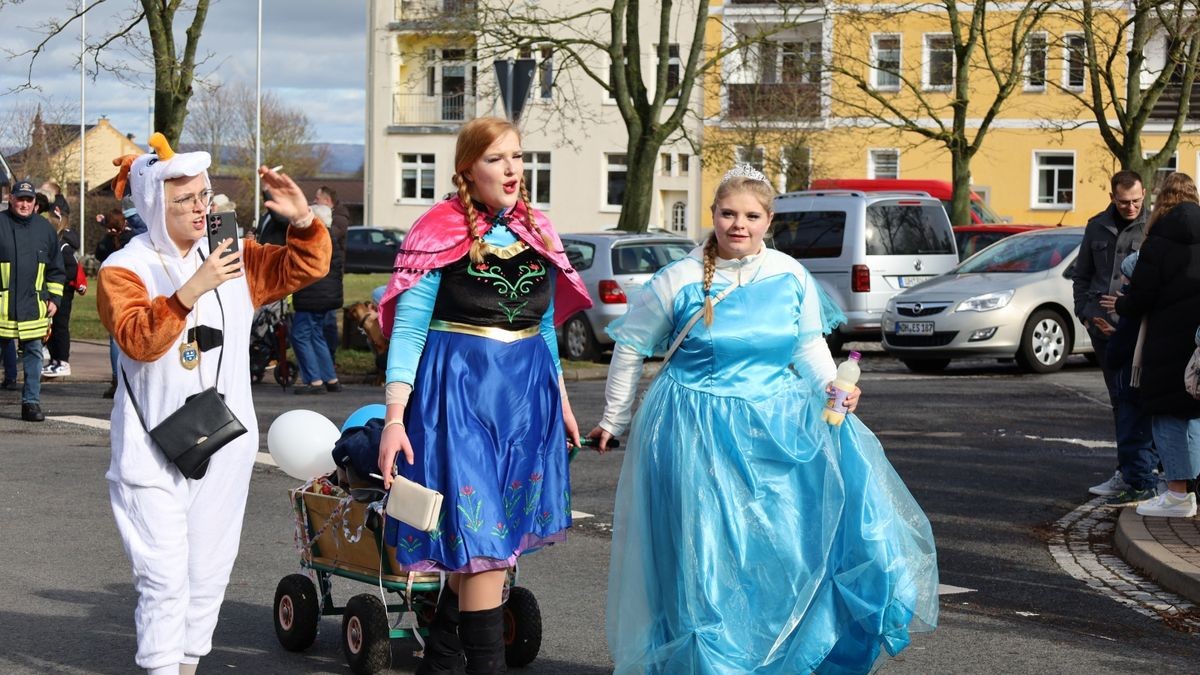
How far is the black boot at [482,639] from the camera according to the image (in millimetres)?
5449

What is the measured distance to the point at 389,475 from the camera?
5.21m

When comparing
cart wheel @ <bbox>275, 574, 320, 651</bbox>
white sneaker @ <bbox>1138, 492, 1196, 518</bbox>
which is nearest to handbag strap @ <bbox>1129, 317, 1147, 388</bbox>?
white sneaker @ <bbox>1138, 492, 1196, 518</bbox>

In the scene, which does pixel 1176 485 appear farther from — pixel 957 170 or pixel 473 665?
pixel 957 170

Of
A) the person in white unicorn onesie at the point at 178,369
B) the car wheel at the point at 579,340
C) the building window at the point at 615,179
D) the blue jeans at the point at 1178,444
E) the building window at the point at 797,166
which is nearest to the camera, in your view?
the person in white unicorn onesie at the point at 178,369

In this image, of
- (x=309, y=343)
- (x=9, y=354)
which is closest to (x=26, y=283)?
(x=9, y=354)

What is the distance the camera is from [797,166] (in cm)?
4109

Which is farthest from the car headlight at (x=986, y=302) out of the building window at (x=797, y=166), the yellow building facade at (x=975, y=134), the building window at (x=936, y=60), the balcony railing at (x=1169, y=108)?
the balcony railing at (x=1169, y=108)

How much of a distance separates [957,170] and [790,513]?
84.5 feet

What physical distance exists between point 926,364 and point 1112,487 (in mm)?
9386

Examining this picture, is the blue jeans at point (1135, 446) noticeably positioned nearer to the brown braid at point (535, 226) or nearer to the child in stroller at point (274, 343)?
the brown braid at point (535, 226)

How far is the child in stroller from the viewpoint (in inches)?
677

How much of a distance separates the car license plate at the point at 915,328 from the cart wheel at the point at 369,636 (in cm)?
1351

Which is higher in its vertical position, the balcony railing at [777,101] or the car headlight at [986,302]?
the balcony railing at [777,101]

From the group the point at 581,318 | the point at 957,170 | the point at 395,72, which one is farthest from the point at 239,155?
the point at 581,318
